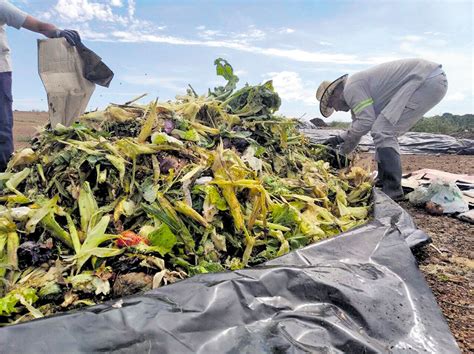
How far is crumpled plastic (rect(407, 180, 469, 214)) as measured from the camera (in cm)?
364

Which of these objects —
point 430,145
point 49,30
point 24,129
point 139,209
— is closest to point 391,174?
point 139,209

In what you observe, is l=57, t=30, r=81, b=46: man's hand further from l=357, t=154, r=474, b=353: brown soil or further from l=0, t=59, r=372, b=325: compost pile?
l=357, t=154, r=474, b=353: brown soil

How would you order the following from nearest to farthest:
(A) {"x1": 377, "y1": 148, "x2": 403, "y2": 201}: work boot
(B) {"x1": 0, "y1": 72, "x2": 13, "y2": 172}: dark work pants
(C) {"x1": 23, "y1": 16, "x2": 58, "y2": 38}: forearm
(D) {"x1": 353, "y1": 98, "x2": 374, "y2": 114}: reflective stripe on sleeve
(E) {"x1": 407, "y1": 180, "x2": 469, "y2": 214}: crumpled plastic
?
(C) {"x1": 23, "y1": 16, "x2": 58, "y2": 38}: forearm < (B) {"x1": 0, "y1": 72, "x2": 13, "y2": 172}: dark work pants < (E) {"x1": 407, "y1": 180, "x2": 469, "y2": 214}: crumpled plastic < (A) {"x1": 377, "y1": 148, "x2": 403, "y2": 201}: work boot < (D) {"x1": 353, "y1": 98, "x2": 374, "y2": 114}: reflective stripe on sleeve

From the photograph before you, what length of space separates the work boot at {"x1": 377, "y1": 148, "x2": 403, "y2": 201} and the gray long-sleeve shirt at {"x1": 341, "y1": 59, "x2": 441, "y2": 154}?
0.33m

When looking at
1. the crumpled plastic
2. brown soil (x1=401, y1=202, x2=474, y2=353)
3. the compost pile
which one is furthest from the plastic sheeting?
the compost pile

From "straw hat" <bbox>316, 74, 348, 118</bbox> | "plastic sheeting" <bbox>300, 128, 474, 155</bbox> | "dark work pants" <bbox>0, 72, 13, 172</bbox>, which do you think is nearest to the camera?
"dark work pants" <bbox>0, 72, 13, 172</bbox>

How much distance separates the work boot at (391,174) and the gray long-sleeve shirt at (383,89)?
13.2 inches

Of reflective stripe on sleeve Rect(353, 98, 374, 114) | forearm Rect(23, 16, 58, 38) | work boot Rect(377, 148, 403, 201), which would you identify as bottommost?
work boot Rect(377, 148, 403, 201)

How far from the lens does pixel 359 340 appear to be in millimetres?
1295

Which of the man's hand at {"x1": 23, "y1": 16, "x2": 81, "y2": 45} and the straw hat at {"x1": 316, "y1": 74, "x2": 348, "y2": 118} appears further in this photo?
the straw hat at {"x1": 316, "y1": 74, "x2": 348, "y2": 118}

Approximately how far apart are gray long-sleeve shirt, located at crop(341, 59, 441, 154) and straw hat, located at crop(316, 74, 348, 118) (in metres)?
0.13

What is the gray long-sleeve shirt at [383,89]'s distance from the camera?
4184mm

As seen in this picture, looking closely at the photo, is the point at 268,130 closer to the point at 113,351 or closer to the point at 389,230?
the point at 389,230

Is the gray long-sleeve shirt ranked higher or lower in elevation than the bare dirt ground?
higher
